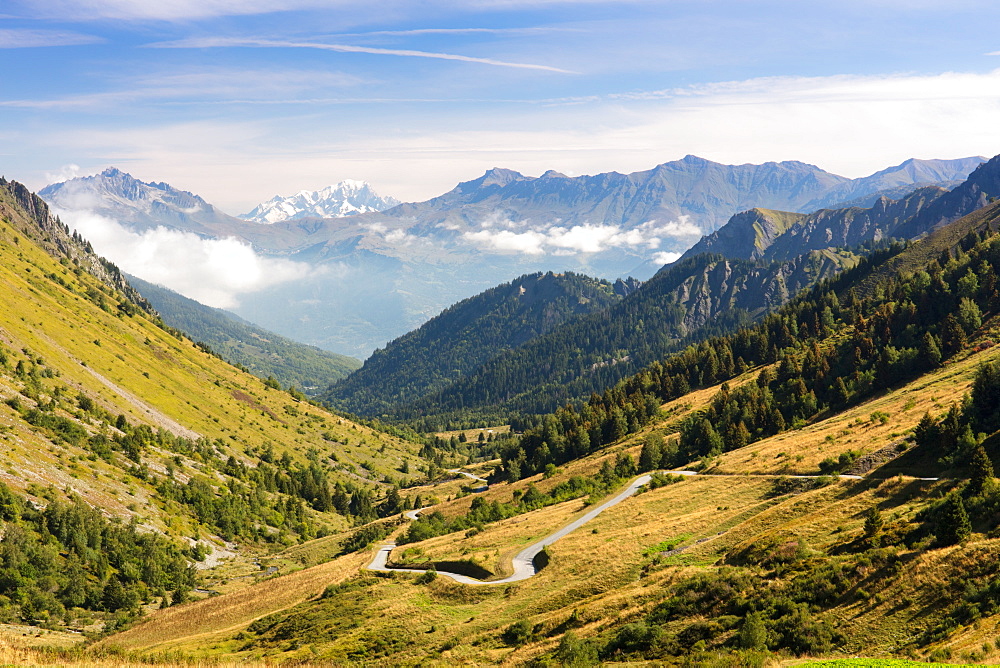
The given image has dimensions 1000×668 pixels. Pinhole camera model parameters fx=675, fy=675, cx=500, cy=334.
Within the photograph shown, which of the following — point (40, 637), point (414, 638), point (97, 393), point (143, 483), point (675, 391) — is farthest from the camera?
point (675, 391)

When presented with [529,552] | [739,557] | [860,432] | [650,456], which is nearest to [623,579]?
[739,557]

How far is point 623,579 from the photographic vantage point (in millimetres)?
53531

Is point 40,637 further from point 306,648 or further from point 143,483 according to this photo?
point 143,483

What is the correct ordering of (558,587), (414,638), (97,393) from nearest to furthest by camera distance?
1. (414,638)
2. (558,587)
3. (97,393)

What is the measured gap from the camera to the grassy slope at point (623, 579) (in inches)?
1379

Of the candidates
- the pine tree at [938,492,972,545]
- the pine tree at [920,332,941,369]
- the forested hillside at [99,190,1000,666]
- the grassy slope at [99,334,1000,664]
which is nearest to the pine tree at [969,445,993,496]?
the forested hillside at [99,190,1000,666]

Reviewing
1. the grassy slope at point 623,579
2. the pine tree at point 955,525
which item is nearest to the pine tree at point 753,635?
the grassy slope at point 623,579

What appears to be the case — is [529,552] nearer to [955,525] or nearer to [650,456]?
[955,525]

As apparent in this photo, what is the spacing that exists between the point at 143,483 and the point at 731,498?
11767cm

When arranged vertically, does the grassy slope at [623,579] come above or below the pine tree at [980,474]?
below

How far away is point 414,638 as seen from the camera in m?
51.2

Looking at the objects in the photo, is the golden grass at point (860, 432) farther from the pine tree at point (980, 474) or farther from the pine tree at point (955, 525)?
the pine tree at point (955, 525)

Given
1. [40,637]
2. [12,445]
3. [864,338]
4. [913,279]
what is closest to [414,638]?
[40,637]

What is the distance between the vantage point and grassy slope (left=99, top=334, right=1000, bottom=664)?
35031 mm
